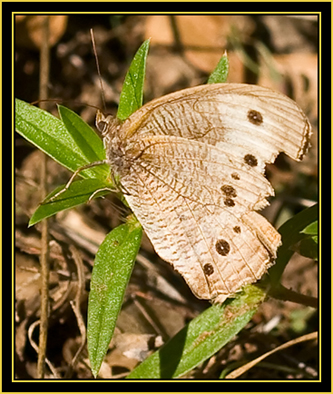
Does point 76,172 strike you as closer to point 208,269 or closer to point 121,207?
point 121,207

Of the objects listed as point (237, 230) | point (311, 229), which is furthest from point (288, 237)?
point (237, 230)

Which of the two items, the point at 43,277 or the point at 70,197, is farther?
the point at 43,277

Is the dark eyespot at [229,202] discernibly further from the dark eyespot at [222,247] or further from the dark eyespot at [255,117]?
the dark eyespot at [255,117]

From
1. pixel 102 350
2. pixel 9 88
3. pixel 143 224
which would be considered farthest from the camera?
pixel 9 88

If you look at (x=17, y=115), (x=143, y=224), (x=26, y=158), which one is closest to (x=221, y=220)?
(x=143, y=224)

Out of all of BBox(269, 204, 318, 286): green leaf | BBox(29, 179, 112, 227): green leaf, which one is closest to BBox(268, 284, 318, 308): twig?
BBox(269, 204, 318, 286): green leaf

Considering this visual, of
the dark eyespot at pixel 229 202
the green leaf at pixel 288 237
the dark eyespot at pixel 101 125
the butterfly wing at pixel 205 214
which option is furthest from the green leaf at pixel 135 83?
the green leaf at pixel 288 237

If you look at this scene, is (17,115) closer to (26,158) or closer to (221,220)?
(221,220)
